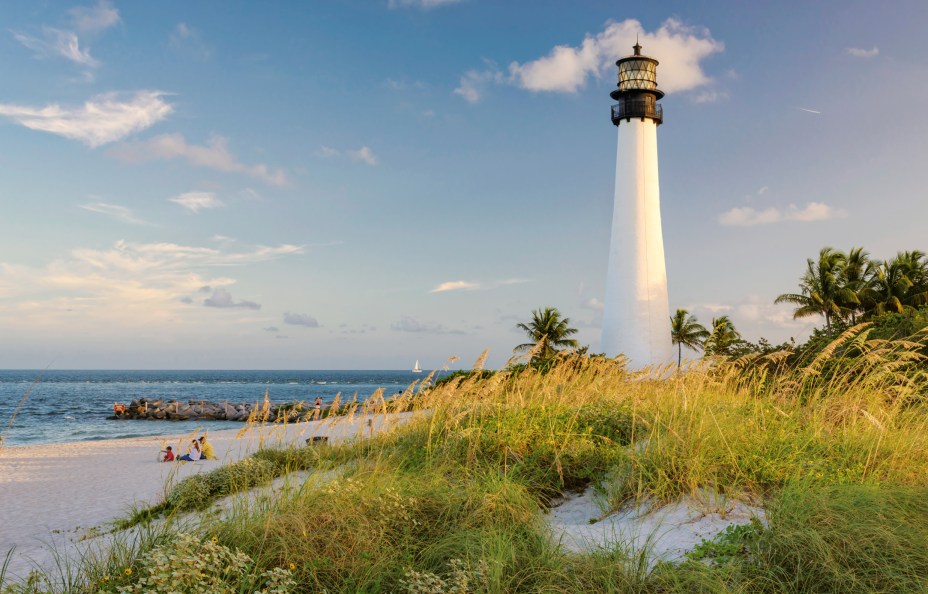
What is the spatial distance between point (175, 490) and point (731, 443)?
7137 millimetres

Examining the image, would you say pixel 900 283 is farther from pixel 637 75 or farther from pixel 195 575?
pixel 195 575

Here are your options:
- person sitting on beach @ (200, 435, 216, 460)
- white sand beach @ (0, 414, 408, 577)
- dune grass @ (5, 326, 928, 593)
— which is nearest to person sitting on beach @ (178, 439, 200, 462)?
person sitting on beach @ (200, 435, 216, 460)

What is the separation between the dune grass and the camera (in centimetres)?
437

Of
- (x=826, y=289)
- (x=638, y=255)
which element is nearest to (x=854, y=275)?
(x=826, y=289)

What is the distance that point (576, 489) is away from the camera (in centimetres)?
728

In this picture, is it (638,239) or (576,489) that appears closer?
(576,489)

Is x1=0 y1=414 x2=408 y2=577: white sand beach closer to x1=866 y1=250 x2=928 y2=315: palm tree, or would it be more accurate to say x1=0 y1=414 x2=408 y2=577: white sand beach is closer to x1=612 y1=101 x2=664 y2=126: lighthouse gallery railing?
x1=612 y1=101 x2=664 y2=126: lighthouse gallery railing

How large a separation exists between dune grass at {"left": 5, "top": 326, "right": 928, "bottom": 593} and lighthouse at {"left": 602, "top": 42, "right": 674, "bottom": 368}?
19438 mm

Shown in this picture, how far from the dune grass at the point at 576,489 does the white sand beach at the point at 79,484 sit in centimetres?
101

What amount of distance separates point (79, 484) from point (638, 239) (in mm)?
22623

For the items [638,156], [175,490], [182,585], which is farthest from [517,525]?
[638,156]

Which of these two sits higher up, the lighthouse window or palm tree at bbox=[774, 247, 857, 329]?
the lighthouse window

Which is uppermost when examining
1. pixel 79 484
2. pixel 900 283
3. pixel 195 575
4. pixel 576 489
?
pixel 900 283

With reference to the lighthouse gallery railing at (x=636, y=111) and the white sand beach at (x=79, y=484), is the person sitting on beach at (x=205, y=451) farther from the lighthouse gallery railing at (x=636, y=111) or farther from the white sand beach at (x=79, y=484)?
Answer: the lighthouse gallery railing at (x=636, y=111)
